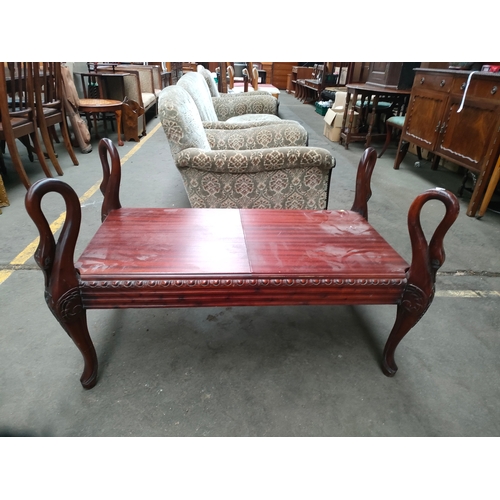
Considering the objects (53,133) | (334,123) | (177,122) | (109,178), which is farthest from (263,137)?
(53,133)

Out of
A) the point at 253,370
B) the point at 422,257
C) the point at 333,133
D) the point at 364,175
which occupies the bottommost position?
the point at 253,370

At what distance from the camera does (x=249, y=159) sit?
A: 1.80 meters

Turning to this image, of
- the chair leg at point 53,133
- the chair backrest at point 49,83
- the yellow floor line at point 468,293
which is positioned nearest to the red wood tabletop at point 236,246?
the yellow floor line at point 468,293

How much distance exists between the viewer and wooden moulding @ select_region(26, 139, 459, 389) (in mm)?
1027

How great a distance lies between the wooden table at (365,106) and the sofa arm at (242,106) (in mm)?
1072

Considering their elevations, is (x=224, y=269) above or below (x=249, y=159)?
below

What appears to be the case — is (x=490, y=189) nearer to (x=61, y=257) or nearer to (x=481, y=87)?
(x=481, y=87)

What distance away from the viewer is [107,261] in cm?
114

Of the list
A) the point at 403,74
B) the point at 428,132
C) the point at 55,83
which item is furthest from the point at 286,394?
the point at 403,74

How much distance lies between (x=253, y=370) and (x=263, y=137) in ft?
5.72

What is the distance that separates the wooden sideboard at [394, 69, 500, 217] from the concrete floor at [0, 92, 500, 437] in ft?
3.49

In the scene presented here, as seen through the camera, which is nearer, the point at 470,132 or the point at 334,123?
A: the point at 470,132

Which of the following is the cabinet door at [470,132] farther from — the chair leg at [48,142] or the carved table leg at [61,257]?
the chair leg at [48,142]

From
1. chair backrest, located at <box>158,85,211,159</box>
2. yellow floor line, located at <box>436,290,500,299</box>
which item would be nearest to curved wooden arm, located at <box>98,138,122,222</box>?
chair backrest, located at <box>158,85,211,159</box>
